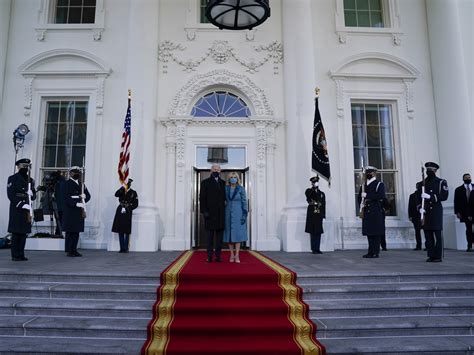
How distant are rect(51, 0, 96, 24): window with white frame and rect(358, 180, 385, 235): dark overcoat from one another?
916 centimetres

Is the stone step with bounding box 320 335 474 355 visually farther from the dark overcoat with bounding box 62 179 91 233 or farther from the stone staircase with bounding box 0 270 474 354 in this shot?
the dark overcoat with bounding box 62 179 91 233

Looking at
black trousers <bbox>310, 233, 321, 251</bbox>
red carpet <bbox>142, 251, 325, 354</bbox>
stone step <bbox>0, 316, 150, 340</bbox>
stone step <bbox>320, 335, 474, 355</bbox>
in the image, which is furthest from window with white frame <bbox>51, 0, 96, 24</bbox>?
stone step <bbox>320, 335, 474, 355</bbox>

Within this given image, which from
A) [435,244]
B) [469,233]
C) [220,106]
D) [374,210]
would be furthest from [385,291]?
[220,106]

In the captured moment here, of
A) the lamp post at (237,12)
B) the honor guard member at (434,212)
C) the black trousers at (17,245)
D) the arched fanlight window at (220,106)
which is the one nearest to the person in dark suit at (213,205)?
the lamp post at (237,12)

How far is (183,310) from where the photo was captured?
415cm

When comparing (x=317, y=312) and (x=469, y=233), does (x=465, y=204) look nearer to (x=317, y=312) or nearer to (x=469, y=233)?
(x=469, y=233)

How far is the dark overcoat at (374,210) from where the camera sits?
282 inches

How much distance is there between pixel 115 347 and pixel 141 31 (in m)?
8.63

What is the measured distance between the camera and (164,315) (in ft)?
13.7

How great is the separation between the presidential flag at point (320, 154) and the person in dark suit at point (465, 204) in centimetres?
321

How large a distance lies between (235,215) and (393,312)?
296cm

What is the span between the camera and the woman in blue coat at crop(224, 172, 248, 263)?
6.45 metres

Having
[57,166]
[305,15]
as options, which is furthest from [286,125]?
[57,166]

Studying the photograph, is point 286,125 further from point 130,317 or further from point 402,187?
point 130,317
